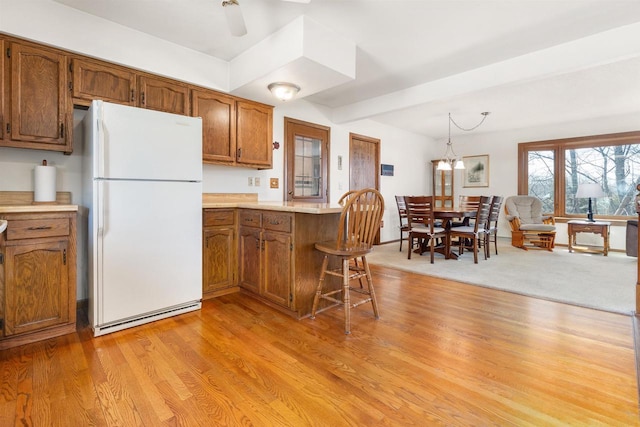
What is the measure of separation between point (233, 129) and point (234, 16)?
4.77 ft

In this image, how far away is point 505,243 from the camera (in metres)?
5.98

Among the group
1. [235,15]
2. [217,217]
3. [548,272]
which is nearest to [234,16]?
[235,15]

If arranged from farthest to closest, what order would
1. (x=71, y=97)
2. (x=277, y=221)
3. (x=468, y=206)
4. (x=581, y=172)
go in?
(x=581, y=172) < (x=468, y=206) < (x=277, y=221) < (x=71, y=97)

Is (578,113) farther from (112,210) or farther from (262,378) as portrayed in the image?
(112,210)

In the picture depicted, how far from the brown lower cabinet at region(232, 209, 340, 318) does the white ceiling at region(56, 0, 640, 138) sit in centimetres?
139

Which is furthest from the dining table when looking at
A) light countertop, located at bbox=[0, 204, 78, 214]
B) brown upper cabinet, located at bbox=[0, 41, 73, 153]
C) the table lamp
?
brown upper cabinet, located at bbox=[0, 41, 73, 153]

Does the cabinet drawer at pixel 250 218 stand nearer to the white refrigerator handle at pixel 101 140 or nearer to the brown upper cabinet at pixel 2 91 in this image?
the white refrigerator handle at pixel 101 140

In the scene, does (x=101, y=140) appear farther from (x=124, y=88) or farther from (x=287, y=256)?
(x=287, y=256)

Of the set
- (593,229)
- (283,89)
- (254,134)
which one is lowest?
(593,229)

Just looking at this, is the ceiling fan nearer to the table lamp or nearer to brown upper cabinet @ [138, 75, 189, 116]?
brown upper cabinet @ [138, 75, 189, 116]

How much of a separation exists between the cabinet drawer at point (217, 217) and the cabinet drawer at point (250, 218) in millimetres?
97

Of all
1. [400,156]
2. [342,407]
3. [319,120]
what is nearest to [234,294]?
[342,407]

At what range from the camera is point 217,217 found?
9.25 feet

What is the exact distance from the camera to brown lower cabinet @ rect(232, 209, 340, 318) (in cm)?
232
